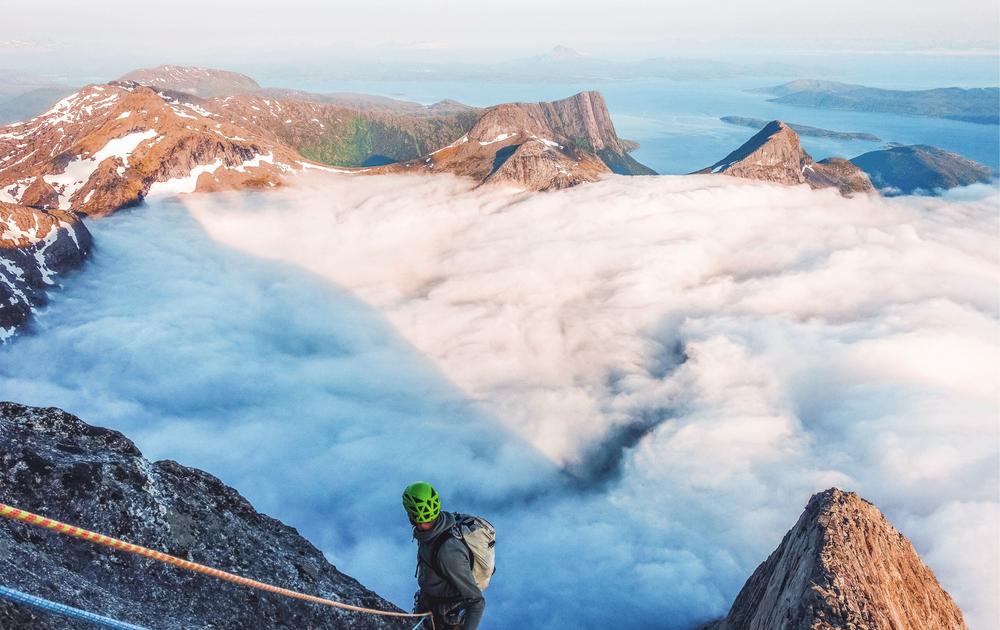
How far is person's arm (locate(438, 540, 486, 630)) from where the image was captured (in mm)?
10070

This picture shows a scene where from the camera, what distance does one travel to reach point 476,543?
1060 centimetres

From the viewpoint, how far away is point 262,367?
6732 inches

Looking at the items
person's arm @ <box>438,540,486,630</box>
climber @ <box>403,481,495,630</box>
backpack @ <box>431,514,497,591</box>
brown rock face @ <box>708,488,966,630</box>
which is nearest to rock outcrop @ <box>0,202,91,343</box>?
climber @ <box>403,481,495,630</box>

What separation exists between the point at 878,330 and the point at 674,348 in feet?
216

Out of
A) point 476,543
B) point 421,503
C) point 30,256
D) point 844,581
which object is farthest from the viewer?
point 30,256

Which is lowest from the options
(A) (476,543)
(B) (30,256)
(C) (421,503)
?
Result: (B) (30,256)

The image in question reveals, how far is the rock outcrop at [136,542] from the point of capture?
506 inches

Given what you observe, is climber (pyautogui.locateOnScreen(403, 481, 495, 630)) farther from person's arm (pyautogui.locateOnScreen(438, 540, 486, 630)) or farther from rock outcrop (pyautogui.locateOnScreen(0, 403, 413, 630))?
rock outcrop (pyautogui.locateOnScreen(0, 403, 413, 630))

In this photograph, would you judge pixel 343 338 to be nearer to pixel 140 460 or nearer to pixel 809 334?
pixel 809 334

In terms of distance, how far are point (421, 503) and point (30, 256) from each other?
187278 millimetres

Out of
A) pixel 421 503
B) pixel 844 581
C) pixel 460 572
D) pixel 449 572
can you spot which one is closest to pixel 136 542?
pixel 421 503

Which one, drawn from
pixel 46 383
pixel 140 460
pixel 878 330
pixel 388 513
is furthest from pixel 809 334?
pixel 46 383

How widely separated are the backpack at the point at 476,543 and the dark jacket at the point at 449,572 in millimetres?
64

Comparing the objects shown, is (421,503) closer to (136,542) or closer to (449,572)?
(449,572)
